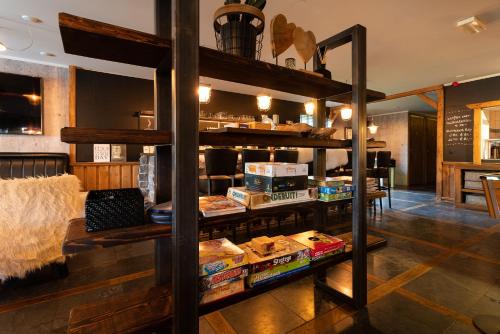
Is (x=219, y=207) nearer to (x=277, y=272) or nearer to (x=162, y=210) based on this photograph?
(x=162, y=210)

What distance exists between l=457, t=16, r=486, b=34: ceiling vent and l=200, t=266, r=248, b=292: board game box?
402 cm

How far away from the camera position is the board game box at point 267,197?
1308mm

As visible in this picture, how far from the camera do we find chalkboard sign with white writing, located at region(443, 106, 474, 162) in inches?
214

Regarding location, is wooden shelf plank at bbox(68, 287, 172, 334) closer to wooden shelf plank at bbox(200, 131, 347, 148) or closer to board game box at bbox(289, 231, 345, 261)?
wooden shelf plank at bbox(200, 131, 347, 148)

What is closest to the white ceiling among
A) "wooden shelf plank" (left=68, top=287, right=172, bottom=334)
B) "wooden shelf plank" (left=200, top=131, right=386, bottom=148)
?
"wooden shelf plank" (left=200, top=131, right=386, bottom=148)

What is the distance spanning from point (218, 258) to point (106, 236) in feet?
1.62

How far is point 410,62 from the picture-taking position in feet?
14.8

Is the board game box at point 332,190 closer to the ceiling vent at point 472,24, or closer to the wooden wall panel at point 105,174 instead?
the ceiling vent at point 472,24

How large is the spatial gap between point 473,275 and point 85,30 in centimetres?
329

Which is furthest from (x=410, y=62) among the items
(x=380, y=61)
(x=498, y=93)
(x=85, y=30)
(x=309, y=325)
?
(x=85, y=30)

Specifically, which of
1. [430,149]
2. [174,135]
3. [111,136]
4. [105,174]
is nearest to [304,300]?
[174,135]

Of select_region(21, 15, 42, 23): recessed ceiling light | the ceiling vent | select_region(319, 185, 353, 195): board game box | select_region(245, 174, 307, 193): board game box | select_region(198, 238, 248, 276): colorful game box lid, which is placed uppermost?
select_region(21, 15, 42, 23): recessed ceiling light

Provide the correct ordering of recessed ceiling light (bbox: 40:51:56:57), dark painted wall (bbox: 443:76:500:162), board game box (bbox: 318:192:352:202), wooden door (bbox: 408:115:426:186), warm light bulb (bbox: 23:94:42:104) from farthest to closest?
wooden door (bbox: 408:115:426:186), dark painted wall (bbox: 443:76:500:162), warm light bulb (bbox: 23:94:42:104), recessed ceiling light (bbox: 40:51:56:57), board game box (bbox: 318:192:352:202)

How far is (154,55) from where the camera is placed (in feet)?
3.64
